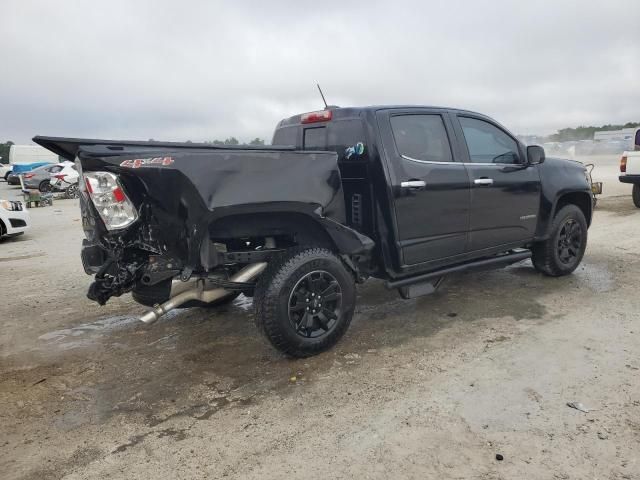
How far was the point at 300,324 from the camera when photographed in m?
3.65

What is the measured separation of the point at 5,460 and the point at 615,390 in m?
3.67

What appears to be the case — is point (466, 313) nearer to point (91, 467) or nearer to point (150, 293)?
point (150, 293)

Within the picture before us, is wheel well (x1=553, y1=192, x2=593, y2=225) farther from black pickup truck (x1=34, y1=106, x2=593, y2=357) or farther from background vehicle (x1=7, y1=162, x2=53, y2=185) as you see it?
background vehicle (x1=7, y1=162, x2=53, y2=185)

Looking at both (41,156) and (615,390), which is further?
(41,156)

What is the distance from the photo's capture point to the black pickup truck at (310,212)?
3125mm

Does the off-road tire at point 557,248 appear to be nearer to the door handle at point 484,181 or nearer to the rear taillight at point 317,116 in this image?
the door handle at point 484,181

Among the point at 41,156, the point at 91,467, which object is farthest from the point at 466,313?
the point at 41,156

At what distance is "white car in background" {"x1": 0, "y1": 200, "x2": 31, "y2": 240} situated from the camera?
10.1 meters

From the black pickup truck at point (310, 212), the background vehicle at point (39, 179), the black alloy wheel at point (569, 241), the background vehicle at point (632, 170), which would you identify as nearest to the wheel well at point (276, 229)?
the black pickup truck at point (310, 212)

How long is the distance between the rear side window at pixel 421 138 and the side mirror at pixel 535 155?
45.7 inches

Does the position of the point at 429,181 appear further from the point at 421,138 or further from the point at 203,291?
the point at 203,291

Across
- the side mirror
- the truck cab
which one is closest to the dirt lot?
the truck cab

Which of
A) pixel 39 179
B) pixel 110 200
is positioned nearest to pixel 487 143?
pixel 110 200

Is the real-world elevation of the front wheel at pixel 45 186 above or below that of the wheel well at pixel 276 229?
above
